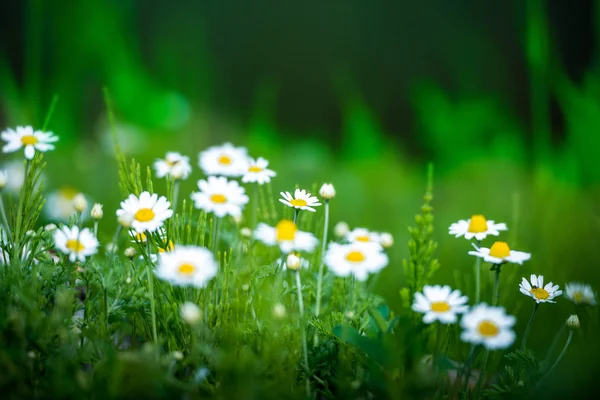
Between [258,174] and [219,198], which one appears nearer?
[219,198]

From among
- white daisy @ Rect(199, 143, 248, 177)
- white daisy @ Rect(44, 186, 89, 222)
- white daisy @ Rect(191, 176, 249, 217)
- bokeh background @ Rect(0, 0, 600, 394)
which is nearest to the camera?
white daisy @ Rect(191, 176, 249, 217)

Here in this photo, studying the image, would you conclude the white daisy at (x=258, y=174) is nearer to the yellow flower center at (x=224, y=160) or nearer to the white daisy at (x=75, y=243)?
the yellow flower center at (x=224, y=160)

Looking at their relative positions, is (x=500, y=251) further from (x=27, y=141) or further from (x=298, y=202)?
(x=27, y=141)

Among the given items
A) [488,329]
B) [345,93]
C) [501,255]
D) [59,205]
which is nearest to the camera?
[488,329]

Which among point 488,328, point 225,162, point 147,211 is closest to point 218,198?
point 147,211

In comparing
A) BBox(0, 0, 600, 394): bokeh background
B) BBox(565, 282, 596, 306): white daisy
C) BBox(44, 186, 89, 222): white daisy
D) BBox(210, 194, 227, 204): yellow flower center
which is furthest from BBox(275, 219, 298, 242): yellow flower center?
BBox(44, 186, 89, 222): white daisy

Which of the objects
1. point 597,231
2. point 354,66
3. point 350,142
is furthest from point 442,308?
point 354,66

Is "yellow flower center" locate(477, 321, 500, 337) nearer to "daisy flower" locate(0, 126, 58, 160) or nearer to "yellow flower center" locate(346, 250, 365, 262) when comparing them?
"yellow flower center" locate(346, 250, 365, 262)

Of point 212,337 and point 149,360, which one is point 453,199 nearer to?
point 212,337
